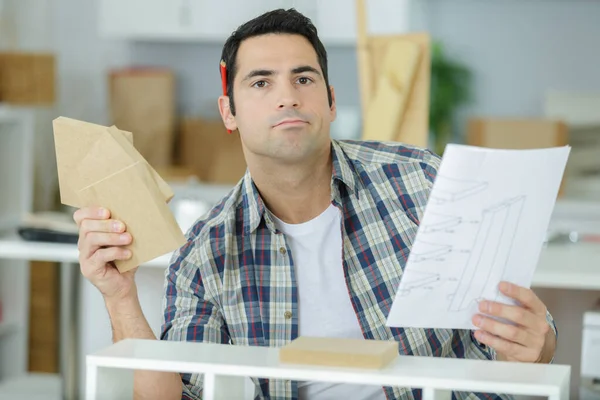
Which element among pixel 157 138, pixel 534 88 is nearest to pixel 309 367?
pixel 157 138

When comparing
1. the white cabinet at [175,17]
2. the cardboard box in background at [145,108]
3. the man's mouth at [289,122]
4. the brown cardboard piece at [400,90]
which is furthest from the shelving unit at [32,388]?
the man's mouth at [289,122]

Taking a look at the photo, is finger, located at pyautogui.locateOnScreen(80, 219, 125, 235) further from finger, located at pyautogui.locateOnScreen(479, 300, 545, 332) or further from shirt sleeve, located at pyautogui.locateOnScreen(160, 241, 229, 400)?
finger, located at pyautogui.locateOnScreen(479, 300, 545, 332)

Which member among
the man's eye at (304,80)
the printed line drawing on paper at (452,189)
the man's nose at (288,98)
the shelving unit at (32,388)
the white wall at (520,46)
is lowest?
the shelving unit at (32,388)

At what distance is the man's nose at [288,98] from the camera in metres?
1.51

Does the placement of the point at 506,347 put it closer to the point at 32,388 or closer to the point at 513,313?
the point at 513,313

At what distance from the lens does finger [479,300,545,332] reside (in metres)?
1.18

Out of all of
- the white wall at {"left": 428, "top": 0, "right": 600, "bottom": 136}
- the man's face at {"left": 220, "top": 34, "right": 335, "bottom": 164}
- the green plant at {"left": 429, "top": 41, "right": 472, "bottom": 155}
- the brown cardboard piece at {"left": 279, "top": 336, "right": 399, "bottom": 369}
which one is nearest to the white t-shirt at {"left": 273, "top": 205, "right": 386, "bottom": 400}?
the man's face at {"left": 220, "top": 34, "right": 335, "bottom": 164}

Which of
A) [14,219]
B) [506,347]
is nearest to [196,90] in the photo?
[14,219]

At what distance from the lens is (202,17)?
4.44 meters

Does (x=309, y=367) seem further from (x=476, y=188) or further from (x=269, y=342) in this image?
(x=269, y=342)

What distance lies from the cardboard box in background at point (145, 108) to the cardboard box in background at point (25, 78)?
0.79 m

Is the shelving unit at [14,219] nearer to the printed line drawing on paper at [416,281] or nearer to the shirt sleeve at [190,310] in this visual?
the shirt sleeve at [190,310]

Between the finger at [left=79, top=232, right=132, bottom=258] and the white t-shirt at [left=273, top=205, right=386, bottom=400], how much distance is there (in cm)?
41

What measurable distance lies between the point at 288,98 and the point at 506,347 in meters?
0.54
